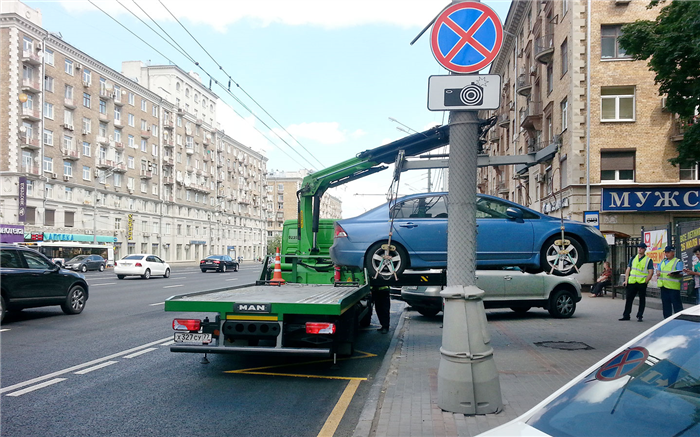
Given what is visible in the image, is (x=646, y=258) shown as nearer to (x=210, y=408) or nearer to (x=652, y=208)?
(x=210, y=408)

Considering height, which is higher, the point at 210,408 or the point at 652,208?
the point at 652,208

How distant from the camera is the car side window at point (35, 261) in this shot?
12.2 m

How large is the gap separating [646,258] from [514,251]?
593cm

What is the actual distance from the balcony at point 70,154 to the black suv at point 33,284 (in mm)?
45388

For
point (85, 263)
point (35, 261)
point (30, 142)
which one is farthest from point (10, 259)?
point (30, 142)

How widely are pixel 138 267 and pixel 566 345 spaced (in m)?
27.3

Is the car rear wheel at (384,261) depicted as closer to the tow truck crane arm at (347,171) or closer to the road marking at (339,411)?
the tow truck crane arm at (347,171)

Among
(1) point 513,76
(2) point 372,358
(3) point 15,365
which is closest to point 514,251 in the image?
(2) point 372,358

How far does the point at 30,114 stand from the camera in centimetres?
4856

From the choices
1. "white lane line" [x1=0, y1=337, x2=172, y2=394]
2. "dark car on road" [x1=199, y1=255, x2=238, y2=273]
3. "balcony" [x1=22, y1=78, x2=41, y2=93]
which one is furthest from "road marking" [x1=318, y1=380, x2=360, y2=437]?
"balcony" [x1=22, y1=78, x2=41, y2=93]

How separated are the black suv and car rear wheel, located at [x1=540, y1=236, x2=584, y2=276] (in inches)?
417

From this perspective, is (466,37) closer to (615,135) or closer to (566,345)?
(566,345)

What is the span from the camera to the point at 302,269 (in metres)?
11.0

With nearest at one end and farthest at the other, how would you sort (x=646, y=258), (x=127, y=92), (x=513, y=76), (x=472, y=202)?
1. (x=472, y=202)
2. (x=646, y=258)
3. (x=513, y=76)
4. (x=127, y=92)
